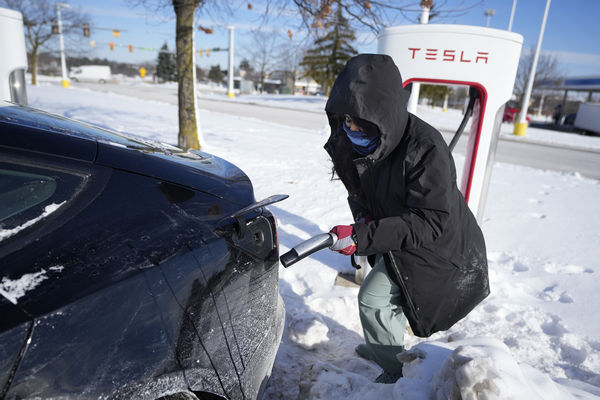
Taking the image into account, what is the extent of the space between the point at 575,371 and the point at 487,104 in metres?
1.86

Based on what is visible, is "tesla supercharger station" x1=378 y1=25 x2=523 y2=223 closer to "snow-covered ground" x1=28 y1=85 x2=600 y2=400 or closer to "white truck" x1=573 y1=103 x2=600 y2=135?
"snow-covered ground" x1=28 y1=85 x2=600 y2=400

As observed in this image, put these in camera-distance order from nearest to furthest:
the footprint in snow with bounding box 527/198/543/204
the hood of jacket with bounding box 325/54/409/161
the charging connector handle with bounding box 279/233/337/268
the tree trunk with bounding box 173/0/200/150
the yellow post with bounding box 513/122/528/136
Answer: the charging connector handle with bounding box 279/233/337/268 → the hood of jacket with bounding box 325/54/409/161 → the footprint in snow with bounding box 527/198/543/204 → the tree trunk with bounding box 173/0/200/150 → the yellow post with bounding box 513/122/528/136

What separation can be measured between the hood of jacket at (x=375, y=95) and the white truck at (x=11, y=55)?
16.4 feet

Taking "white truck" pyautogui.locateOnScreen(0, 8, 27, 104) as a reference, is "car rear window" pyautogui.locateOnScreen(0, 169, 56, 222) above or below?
below

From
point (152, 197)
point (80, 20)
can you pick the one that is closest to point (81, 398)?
point (152, 197)

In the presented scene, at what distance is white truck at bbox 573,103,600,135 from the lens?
22.1m

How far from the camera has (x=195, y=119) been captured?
7816 millimetres

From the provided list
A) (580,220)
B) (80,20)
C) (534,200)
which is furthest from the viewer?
(80,20)

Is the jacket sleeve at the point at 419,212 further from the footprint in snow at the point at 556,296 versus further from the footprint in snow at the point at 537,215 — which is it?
the footprint in snow at the point at 537,215

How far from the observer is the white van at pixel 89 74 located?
163 ft

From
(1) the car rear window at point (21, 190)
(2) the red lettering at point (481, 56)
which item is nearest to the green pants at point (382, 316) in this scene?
(1) the car rear window at point (21, 190)

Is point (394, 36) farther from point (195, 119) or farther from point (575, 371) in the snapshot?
point (195, 119)

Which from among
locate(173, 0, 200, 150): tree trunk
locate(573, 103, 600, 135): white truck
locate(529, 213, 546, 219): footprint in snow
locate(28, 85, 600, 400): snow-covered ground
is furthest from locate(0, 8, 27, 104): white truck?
locate(573, 103, 600, 135): white truck

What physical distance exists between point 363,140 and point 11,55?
5.23 meters
